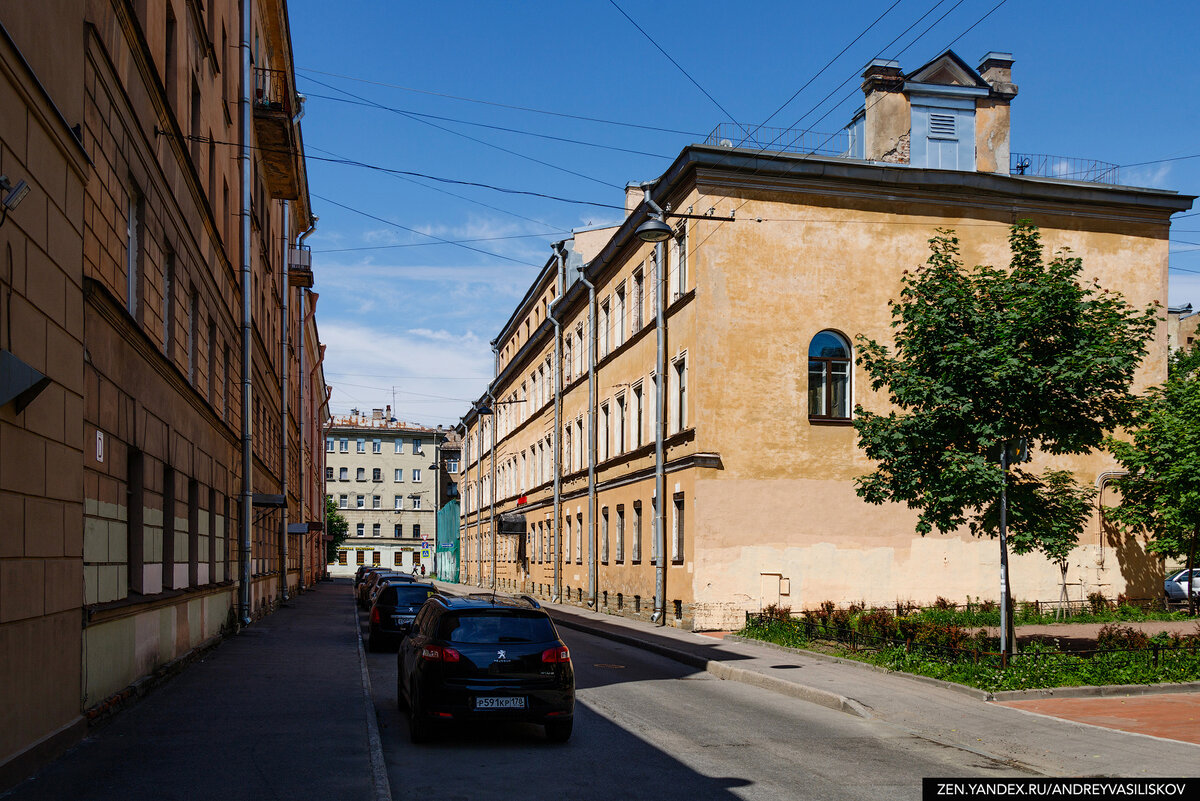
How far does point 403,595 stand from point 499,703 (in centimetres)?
1274

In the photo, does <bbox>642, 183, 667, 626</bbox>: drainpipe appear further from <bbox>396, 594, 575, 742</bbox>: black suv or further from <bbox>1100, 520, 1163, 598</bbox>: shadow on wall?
Result: <bbox>396, 594, 575, 742</bbox>: black suv

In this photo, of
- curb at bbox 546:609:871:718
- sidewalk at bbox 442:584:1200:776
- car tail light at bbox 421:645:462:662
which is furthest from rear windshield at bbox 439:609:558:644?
curb at bbox 546:609:871:718

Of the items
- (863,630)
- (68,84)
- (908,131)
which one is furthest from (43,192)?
(908,131)

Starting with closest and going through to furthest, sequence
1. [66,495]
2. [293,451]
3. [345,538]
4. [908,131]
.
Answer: [66,495] → [908,131] → [293,451] → [345,538]

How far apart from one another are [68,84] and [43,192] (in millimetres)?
1426

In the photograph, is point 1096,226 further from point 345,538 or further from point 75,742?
point 345,538

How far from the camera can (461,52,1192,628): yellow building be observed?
26547mm

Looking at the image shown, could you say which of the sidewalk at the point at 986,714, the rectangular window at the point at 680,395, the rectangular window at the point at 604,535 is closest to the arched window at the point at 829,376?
the rectangular window at the point at 680,395

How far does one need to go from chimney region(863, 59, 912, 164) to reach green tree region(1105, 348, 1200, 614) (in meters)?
8.97

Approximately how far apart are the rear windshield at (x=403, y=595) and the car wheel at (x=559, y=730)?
1183 cm

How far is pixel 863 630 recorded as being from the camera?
2006 centimetres

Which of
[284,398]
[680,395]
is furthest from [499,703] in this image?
[284,398]

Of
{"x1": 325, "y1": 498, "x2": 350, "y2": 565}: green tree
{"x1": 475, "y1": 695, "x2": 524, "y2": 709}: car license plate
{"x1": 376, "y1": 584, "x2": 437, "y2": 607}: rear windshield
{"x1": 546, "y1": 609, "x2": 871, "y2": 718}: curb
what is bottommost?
{"x1": 325, "y1": 498, "x2": 350, "y2": 565}: green tree

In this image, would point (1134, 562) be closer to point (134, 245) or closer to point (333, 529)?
point (134, 245)
